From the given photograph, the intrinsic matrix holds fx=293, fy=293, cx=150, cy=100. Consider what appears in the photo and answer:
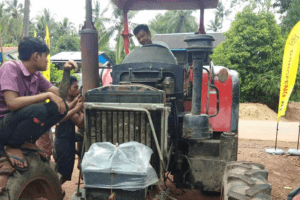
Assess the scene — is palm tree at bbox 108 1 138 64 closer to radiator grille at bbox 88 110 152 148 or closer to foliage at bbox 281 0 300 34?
foliage at bbox 281 0 300 34

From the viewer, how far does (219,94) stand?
390 cm

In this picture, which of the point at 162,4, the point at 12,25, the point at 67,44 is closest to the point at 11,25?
the point at 12,25

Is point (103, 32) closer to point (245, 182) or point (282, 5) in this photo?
point (282, 5)

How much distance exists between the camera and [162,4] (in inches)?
201

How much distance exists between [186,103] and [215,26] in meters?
41.8

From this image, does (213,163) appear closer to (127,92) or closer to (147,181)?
(147,181)

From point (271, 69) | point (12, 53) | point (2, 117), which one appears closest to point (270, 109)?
point (271, 69)

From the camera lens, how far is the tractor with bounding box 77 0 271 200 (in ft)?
9.27

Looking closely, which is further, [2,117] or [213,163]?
[213,163]

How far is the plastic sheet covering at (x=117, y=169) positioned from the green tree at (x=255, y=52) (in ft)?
49.1

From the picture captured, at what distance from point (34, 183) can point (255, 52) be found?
52.7 ft

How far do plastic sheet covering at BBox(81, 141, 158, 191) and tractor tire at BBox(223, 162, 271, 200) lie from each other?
75 cm

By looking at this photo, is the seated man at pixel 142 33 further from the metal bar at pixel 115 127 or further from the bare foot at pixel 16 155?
the bare foot at pixel 16 155

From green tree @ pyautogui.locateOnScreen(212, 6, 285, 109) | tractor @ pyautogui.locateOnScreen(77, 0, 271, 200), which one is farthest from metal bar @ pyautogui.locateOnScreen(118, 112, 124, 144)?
green tree @ pyautogui.locateOnScreen(212, 6, 285, 109)
